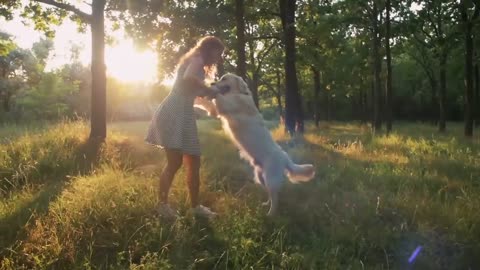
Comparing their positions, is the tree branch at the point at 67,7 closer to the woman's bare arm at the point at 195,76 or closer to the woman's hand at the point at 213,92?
the woman's hand at the point at 213,92

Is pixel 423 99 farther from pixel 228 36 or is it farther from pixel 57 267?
pixel 57 267

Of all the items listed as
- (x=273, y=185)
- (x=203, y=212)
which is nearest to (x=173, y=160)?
(x=203, y=212)

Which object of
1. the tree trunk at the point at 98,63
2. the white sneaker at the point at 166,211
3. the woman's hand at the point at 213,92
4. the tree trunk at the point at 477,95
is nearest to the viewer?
the white sneaker at the point at 166,211

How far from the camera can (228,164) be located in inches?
315

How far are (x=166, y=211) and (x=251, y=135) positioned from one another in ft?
5.25

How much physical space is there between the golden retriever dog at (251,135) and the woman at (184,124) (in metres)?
0.63

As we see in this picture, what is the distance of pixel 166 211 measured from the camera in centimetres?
528

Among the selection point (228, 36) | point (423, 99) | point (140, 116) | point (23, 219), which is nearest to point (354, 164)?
point (23, 219)

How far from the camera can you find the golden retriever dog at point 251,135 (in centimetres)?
596

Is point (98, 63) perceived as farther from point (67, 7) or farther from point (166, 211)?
point (166, 211)

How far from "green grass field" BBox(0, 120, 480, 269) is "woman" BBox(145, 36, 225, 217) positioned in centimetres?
27

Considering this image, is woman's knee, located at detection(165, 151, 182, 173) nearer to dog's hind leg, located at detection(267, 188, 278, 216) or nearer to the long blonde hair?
the long blonde hair

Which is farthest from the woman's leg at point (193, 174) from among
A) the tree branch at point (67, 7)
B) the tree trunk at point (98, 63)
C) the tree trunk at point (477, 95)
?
the tree trunk at point (477, 95)

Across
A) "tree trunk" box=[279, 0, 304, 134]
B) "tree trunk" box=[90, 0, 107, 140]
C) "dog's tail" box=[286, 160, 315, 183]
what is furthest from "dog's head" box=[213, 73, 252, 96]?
"tree trunk" box=[279, 0, 304, 134]
